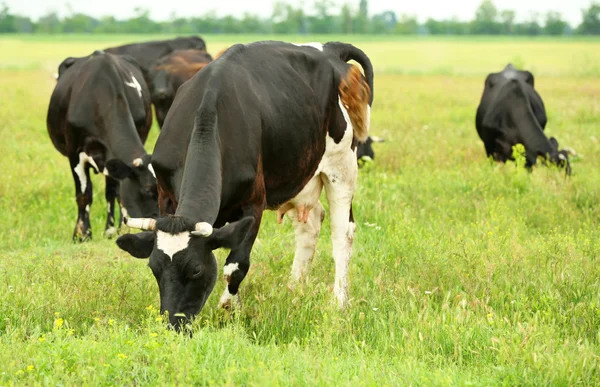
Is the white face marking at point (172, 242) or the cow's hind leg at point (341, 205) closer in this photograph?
the white face marking at point (172, 242)

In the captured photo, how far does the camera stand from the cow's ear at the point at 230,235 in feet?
17.0

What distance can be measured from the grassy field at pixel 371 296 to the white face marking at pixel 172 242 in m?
0.46

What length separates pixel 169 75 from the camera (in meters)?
17.4

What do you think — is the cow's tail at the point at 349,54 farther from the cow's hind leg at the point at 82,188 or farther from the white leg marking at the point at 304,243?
the cow's hind leg at the point at 82,188

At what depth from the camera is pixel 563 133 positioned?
661 inches

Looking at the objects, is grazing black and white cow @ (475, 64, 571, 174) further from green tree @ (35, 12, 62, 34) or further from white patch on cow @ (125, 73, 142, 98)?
green tree @ (35, 12, 62, 34)

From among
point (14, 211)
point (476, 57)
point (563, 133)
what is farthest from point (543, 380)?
point (476, 57)

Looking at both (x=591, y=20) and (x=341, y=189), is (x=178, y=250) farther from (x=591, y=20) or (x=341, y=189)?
(x=591, y=20)

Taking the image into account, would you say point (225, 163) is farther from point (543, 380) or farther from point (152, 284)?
point (543, 380)

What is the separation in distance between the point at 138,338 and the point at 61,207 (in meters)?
6.07

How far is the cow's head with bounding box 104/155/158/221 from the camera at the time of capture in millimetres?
9109

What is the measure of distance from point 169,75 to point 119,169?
8.72 meters

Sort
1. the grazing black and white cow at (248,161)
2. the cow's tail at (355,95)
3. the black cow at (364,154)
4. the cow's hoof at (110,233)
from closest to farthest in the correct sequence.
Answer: the grazing black and white cow at (248,161) < the cow's tail at (355,95) < the cow's hoof at (110,233) < the black cow at (364,154)

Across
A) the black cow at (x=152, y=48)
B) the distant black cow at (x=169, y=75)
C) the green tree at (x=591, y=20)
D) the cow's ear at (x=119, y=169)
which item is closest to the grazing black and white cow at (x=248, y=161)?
the cow's ear at (x=119, y=169)
